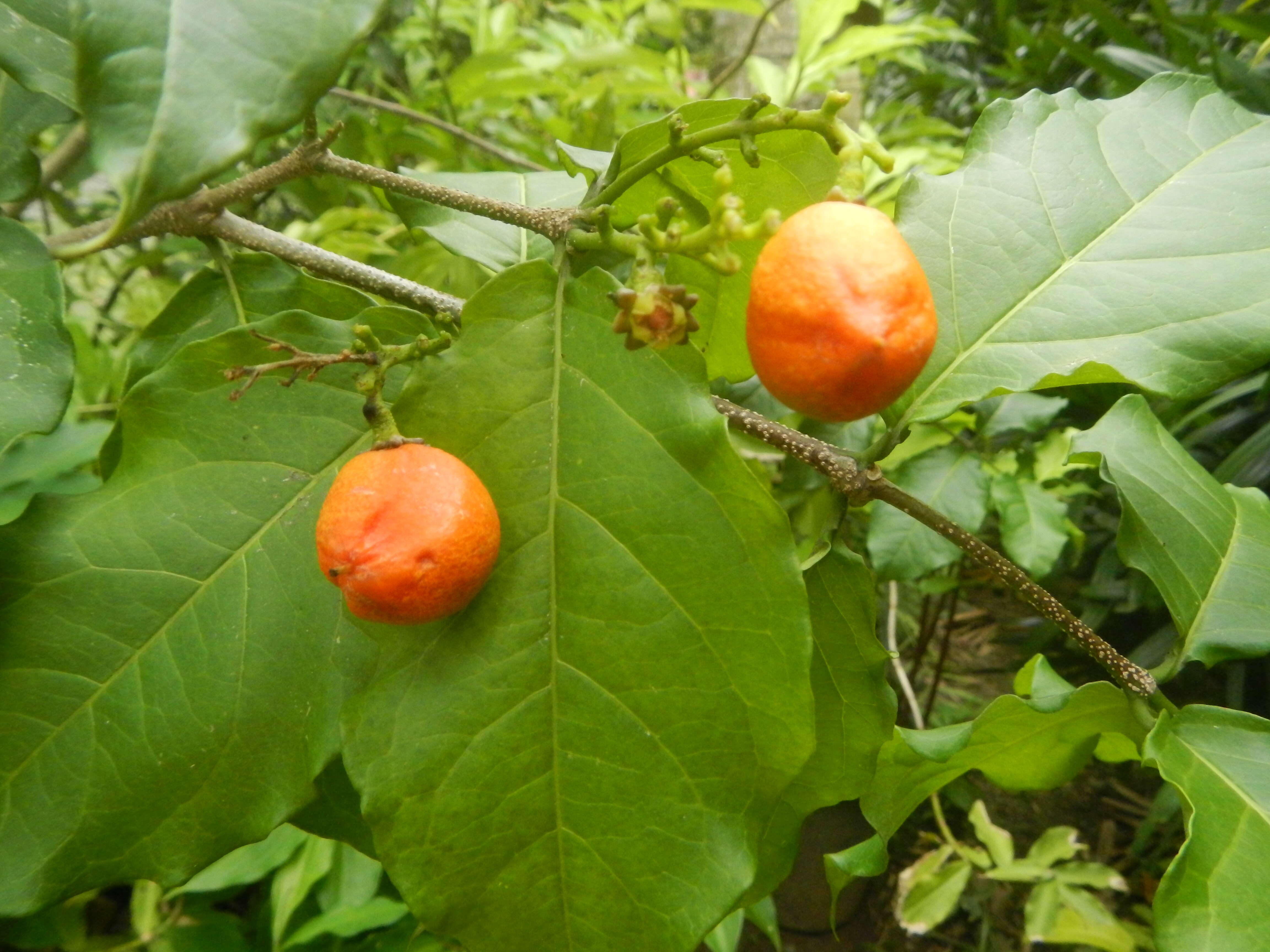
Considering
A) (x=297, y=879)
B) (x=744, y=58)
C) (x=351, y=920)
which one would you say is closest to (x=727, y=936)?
(x=351, y=920)

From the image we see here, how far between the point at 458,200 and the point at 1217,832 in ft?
3.13

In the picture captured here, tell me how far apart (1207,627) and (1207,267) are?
43 cm

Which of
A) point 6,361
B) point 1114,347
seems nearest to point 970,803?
point 1114,347

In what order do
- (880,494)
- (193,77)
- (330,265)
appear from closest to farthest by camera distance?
(193,77), (880,494), (330,265)

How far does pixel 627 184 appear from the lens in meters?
0.68

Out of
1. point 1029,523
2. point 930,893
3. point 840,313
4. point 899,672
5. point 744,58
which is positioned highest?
point 840,313

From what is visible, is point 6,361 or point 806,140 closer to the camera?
point 6,361

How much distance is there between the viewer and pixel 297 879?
1.61m

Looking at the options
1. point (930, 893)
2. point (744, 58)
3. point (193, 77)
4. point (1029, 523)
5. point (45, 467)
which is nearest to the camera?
point (193, 77)

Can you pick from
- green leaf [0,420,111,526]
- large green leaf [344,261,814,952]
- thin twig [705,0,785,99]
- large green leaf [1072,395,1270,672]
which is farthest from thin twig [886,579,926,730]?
green leaf [0,420,111,526]

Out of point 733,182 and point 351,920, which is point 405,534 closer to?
point 733,182

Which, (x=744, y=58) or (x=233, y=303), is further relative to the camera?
(x=744, y=58)

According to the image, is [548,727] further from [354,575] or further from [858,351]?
[858,351]

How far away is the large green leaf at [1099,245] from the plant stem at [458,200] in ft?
1.27
